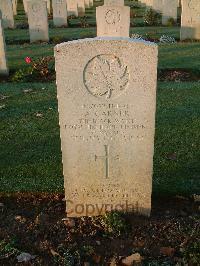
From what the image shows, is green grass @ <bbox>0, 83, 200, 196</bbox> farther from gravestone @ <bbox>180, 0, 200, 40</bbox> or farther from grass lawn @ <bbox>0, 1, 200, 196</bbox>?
gravestone @ <bbox>180, 0, 200, 40</bbox>

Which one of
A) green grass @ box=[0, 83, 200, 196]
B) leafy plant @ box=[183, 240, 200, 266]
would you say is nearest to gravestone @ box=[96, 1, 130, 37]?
green grass @ box=[0, 83, 200, 196]

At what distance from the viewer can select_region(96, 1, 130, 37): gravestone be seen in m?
11.6

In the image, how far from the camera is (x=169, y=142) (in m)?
6.43

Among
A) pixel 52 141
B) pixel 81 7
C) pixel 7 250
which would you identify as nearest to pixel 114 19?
pixel 52 141

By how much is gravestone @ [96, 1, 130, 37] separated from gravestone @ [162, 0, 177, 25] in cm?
652

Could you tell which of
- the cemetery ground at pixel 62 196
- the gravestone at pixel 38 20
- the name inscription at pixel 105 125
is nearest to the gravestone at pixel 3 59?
the cemetery ground at pixel 62 196

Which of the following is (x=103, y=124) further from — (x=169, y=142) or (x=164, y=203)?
(x=169, y=142)

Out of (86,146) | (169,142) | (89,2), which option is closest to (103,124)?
(86,146)

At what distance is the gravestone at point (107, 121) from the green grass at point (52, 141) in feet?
2.44

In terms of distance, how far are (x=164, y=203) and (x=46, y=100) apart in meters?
Result: 4.36

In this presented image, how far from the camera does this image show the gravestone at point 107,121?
3.77m

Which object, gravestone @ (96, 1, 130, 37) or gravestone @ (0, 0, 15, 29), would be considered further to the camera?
gravestone @ (0, 0, 15, 29)

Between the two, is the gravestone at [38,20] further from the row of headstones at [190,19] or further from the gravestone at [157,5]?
the gravestone at [157,5]

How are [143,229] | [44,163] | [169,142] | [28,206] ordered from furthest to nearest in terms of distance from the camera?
[169,142] → [44,163] → [28,206] → [143,229]
